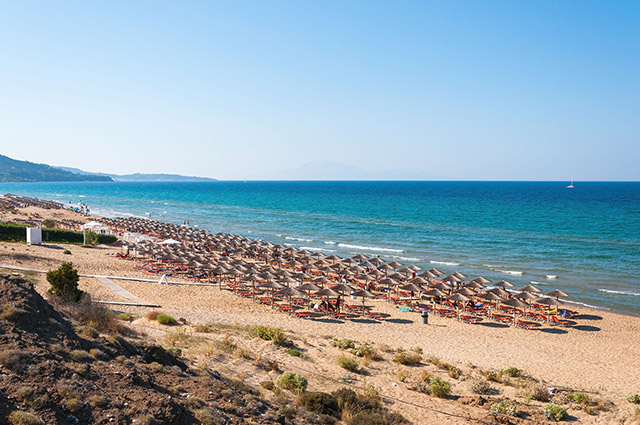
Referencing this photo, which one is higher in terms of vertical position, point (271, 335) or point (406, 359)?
point (271, 335)

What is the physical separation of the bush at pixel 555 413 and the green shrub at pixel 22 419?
436 inches

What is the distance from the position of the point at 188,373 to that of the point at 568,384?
467 inches

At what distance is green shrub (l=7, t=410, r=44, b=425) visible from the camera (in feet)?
18.7

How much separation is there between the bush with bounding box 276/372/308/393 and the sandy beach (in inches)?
32.7

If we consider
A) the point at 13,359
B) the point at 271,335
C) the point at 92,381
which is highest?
the point at 13,359

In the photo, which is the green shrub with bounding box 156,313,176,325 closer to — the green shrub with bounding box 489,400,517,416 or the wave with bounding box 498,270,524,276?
the green shrub with bounding box 489,400,517,416

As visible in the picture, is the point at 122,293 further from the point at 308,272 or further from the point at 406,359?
the point at 406,359

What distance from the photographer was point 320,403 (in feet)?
32.6

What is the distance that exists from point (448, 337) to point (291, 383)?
36.8ft

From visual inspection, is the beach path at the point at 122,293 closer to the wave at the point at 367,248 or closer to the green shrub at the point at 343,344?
the green shrub at the point at 343,344

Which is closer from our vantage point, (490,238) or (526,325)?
(526,325)

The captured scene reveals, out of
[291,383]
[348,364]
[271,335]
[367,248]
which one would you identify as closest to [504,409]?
[348,364]

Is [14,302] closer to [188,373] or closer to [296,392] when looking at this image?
[188,373]

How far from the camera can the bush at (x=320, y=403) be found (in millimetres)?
9814
